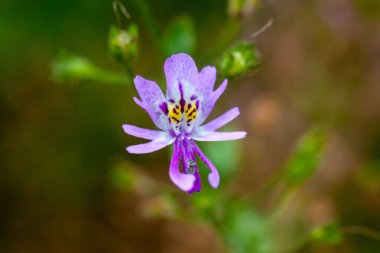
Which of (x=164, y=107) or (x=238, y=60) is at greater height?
(x=238, y=60)

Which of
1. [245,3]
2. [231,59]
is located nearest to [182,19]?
[245,3]

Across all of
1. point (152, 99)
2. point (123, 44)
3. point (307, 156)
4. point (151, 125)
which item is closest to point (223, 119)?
point (152, 99)

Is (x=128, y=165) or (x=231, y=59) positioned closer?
(x=231, y=59)

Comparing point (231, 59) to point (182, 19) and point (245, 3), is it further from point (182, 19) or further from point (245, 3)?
point (182, 19)

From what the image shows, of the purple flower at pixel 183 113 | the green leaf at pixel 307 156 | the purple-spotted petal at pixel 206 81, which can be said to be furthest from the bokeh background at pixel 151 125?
the purple-spotted petal at pixel 206 81

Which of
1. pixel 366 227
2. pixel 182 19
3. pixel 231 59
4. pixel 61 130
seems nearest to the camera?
pixel 231 59

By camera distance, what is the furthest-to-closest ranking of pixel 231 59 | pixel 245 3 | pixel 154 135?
pixel 245 3, pixel 231 59, pixel 154 135

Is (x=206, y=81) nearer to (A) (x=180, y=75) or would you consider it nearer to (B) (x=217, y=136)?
(A) (x=180, y=75)
